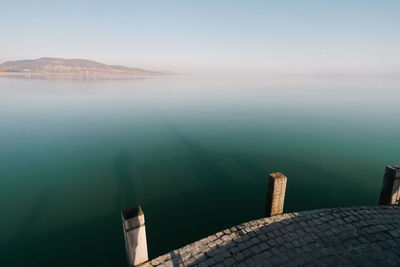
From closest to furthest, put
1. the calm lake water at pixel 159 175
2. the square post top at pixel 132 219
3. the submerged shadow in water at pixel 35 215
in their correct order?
1. the square post top at pixel 132 219
2. the calm lake water at pixel 159 175
3. the submerged shadow in water at pixel 35 215

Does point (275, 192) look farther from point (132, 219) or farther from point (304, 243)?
point (132, 219)

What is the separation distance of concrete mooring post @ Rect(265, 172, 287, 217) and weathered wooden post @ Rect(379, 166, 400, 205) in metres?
4.42

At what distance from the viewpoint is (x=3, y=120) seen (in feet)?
92.7

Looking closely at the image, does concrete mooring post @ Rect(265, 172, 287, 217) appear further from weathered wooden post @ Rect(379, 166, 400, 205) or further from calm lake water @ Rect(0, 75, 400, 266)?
weathered wooden post @ Rect(379, 166, 400, 205)

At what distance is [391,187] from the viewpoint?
8.58 metres

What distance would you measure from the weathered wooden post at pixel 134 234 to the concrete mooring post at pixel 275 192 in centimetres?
483

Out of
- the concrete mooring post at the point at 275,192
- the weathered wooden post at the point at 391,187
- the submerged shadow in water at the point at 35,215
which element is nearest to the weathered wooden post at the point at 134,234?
the concrete mooring post at the point at 275,192

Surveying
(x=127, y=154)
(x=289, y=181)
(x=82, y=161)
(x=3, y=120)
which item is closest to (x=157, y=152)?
(x=127, y=154)

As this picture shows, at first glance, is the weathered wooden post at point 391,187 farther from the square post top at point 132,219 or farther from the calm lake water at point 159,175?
the square post top at point 132,219

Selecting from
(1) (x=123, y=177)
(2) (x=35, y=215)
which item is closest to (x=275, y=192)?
(1) (x=123, y=177)

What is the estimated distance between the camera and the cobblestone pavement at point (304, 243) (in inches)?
242

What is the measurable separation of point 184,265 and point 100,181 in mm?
9785

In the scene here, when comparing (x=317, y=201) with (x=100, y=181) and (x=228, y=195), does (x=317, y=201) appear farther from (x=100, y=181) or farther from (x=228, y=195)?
(x=100, y=181)

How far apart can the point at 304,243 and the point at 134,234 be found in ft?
17.2
